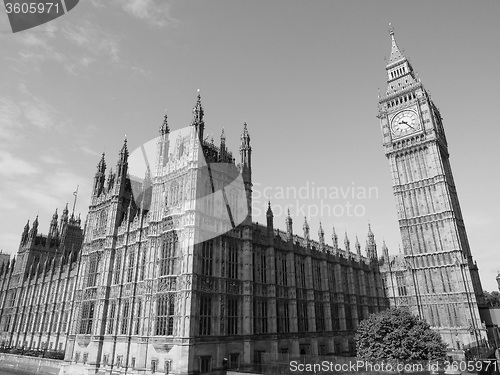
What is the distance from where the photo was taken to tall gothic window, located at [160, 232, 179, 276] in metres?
38.0

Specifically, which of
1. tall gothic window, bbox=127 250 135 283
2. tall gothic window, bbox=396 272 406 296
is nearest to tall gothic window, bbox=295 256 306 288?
tall gothic window, bbox=127 250 135 283

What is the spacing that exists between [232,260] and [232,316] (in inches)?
248

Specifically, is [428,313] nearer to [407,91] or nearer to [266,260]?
[266,260]

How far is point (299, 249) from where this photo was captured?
173 ft

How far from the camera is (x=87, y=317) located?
47094mm

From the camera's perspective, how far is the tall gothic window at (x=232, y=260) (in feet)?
132

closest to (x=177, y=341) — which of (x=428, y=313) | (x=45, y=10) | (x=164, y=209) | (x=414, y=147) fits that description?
(x=164, y=209)

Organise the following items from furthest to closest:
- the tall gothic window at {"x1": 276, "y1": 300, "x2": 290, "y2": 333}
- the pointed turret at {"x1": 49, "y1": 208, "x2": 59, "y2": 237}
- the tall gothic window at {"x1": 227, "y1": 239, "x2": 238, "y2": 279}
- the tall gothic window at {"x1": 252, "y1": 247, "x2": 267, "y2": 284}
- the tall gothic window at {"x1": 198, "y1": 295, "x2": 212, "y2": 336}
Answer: the pointed turret at {"x1": 49, "y1": 208, "x2": 59, "y2": 237}, the tall gothic window at {"x1": 276, "y1": 300, "x2": 290, "y2": 333}, the tall gothic window at {"x1": 252, "y1": 247, "x2": 267, "y2": 284}, the tall gothic window at {"x1": 227, "y1": 239, "x2": 238, "y2": 279}, the tall gothic window at {"x1": 198, "y1": 295, "x2": 212, "y2": 336}

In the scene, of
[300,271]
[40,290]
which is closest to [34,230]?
[40,290]

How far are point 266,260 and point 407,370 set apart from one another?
799 inches

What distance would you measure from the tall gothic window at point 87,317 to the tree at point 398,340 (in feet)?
115

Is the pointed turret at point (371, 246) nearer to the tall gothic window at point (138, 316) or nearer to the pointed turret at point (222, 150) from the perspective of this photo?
the pointed turret at point (222, 150)

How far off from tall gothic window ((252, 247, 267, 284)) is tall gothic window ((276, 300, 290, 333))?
4.47m

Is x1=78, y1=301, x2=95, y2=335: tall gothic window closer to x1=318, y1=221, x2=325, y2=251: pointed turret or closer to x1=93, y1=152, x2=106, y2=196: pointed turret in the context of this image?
x1=93, y1=152, x2=106, y2=196: pointed turret
